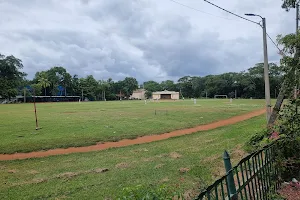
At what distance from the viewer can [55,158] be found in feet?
33.7

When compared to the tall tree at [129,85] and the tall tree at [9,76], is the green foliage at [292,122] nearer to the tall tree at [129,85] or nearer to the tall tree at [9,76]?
the tall tree at [9,76]

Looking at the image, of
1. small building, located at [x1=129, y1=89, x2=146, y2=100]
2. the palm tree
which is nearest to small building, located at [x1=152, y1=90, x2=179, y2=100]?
small building, located at [x1=129, y1=89, x2=146, y2=100]

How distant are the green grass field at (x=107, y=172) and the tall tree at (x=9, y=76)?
73170 mm

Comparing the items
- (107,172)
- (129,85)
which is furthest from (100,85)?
(107,172)

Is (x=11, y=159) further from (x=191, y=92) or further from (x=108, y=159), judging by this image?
(x=191, y=92)

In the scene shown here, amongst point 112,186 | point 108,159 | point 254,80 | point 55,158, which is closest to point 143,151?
point 108,159

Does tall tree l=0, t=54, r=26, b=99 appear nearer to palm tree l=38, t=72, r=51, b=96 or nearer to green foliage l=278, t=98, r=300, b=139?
palm tree l=38, t=72, r=51, b=96

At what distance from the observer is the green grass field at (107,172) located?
601 centimetres

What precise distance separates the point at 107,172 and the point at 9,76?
85.6m

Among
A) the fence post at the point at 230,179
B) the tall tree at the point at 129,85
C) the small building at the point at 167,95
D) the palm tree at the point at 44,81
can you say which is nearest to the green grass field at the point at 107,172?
the fence post at the point at 230,179

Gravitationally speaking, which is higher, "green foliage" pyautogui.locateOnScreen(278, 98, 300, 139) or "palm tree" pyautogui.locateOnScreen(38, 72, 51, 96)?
"palm tree" pyautogui.locateOnScreen(38, 72, 51, 96)

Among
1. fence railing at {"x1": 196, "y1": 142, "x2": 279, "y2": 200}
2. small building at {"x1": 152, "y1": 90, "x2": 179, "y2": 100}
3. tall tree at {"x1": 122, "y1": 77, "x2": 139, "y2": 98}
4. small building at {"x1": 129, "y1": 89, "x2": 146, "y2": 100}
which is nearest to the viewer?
fence railing at {"x1": 196, "y1": 142, "x2": 279, "y2": 200}

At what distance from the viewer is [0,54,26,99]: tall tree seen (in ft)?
241

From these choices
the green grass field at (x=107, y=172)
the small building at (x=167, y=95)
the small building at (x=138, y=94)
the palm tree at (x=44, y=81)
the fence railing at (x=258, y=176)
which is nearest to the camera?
the fence railing at (x=258, y=176)
